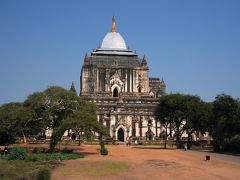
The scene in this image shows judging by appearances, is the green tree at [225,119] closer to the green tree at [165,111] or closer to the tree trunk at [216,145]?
the tree trunk at [216,145]

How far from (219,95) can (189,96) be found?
39.6 feet

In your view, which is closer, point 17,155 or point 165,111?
point 17,155

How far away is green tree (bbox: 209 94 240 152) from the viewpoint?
2057 inches

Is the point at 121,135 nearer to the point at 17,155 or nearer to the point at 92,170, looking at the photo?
the point at 17,155

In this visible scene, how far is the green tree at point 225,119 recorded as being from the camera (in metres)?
52.3

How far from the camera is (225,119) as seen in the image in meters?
52.9

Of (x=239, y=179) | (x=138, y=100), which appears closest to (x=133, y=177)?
(x=239, y=179)

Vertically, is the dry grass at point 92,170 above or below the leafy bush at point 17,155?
below

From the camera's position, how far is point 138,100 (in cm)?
9806

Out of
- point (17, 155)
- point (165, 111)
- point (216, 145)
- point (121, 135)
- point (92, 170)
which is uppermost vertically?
point (165, 111)

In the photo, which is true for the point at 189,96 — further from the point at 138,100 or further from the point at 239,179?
A: the point at 239,179

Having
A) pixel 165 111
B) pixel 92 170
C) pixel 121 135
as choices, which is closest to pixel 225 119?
pixel 165 111

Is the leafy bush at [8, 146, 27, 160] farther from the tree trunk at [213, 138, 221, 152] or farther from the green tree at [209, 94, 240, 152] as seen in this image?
the tree trunk at [213, 138, 221, 152]

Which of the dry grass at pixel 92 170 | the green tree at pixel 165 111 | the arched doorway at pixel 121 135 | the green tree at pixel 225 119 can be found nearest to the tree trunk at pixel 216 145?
the green tree at pixel 225 119
